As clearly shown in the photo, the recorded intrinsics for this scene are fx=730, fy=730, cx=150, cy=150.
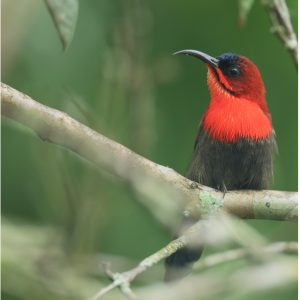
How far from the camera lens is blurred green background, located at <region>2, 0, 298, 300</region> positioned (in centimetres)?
361

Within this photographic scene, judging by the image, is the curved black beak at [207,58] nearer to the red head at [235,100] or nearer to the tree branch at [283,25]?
the red head at [235,100]

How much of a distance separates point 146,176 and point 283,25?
0.81m

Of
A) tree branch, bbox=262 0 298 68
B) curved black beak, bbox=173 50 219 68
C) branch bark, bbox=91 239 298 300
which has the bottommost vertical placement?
branch bark, bbox=91 239 298 300

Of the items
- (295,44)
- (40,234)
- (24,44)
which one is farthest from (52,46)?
(295,44)

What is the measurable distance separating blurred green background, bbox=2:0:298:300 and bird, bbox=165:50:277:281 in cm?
24

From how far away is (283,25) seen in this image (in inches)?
114

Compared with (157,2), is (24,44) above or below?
below

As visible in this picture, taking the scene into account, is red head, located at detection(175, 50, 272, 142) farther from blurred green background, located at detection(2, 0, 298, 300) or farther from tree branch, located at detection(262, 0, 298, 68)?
tree branch, located at detection(262, 0, 298, 68)

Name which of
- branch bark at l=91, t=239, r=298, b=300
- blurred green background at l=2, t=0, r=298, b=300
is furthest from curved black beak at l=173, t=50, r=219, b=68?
branch bark at l=91, t=239, r=298, b=300

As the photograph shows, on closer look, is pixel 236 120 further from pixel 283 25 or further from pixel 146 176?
pixel 146 176

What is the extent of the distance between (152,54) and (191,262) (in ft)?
4.32

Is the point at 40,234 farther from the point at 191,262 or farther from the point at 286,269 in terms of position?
the point at 286,269

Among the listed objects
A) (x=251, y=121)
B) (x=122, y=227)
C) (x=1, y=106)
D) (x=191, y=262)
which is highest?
(x=251, y=121)

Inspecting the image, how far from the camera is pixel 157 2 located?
4.44 meters
